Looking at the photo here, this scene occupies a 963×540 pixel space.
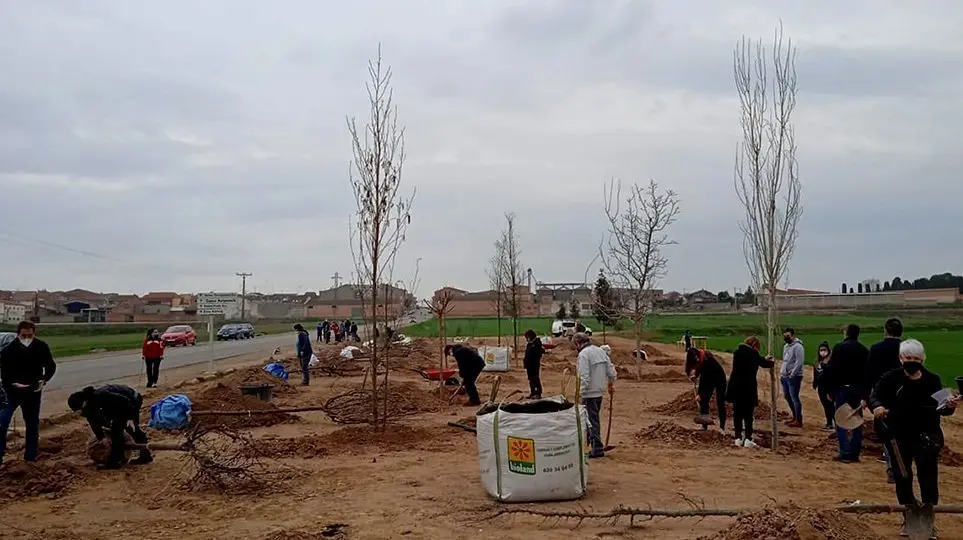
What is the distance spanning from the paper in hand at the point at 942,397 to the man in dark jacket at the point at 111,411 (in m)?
8.42

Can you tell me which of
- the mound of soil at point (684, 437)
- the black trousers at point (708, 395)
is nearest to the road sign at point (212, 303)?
the mound of soil at point (684, 437)

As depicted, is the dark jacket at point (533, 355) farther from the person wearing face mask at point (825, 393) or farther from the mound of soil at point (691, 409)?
the person wearing face mask at point (825, 393)

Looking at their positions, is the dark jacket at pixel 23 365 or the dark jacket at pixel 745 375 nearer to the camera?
the dark jacket at pixel 23 365

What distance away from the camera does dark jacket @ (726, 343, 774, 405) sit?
37.0 ft

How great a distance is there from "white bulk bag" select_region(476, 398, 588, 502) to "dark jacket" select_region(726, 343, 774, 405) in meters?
4.28

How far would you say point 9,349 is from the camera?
31.3 ft

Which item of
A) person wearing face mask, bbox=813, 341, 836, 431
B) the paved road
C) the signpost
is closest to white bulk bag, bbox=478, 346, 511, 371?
the signpost

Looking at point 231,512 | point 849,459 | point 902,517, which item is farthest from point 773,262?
point 231,512

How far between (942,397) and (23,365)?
31.8 feet

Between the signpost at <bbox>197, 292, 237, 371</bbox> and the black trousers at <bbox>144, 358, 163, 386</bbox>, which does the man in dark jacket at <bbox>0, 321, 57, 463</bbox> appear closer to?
the black trousers at <bbox>144, 358, 163, 386</bbox>

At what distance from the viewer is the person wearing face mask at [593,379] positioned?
10.1 m

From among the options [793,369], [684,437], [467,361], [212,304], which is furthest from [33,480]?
[212,304]

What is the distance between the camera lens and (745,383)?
444 inches

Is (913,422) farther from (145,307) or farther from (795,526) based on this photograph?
(145,307)
